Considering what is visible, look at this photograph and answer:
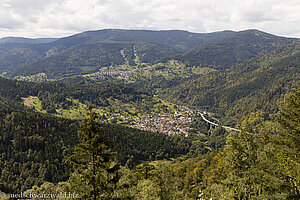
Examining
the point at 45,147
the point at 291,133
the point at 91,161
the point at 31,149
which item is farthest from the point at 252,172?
the point at 31,149

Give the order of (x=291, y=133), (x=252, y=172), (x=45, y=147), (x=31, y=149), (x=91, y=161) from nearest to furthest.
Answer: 1. (x=91, y=161)
2. (x=291, y=133)
3. (x=252, y=172)
4. (x=31, y=149)
5. (x=45, y=147)

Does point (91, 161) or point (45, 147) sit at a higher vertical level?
point (91, 161)

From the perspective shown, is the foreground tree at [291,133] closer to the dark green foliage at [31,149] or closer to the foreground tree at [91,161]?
the foreground tree at [91,161]

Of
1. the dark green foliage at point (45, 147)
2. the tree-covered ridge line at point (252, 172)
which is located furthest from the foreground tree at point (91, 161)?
the dark green foliage at point (45, 147)

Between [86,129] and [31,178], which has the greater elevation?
[86,129]

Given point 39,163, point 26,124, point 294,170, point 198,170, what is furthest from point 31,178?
point 294,170

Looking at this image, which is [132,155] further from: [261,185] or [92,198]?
[92,198]

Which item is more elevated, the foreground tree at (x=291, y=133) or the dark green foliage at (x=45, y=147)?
the foreground tree at (x=291, y=133)

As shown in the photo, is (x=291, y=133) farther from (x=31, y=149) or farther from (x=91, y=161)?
(x=31, y=149)
